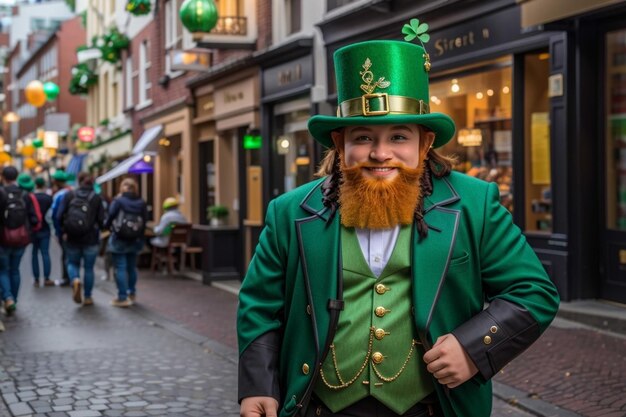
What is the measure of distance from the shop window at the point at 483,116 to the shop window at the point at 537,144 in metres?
0.26

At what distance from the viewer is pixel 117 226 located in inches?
490

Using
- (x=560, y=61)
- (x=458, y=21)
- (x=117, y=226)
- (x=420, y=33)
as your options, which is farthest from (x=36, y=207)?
(x=420, y=33)

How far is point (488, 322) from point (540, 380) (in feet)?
15.3

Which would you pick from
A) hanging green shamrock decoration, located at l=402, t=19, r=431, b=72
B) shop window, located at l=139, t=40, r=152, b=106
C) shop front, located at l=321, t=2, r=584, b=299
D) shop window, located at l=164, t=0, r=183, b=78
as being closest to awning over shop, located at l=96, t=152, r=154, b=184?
shop window, located at l=164, t=0, r=183, b=78

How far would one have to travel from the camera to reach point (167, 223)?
57.2 feet

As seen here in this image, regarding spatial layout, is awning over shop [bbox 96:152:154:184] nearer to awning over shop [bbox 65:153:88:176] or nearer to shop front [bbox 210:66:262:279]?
shop front [bbox 210:66:262:279]

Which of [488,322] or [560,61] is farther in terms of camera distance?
[560,61]

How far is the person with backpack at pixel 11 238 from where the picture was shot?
11.4m

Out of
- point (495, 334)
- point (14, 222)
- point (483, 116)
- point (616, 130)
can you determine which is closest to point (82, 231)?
point (14, 222)

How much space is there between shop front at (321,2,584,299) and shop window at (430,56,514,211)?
0.01 metres

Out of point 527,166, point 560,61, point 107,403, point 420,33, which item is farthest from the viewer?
point 527,166

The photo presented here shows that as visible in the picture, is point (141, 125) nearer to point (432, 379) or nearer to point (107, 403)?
point (107, 403)

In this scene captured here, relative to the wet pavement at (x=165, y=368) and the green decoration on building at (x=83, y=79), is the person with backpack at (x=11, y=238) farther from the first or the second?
the green decoration on building at (x=83, y=79)

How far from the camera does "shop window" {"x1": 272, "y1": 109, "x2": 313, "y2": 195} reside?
50.9 feet
